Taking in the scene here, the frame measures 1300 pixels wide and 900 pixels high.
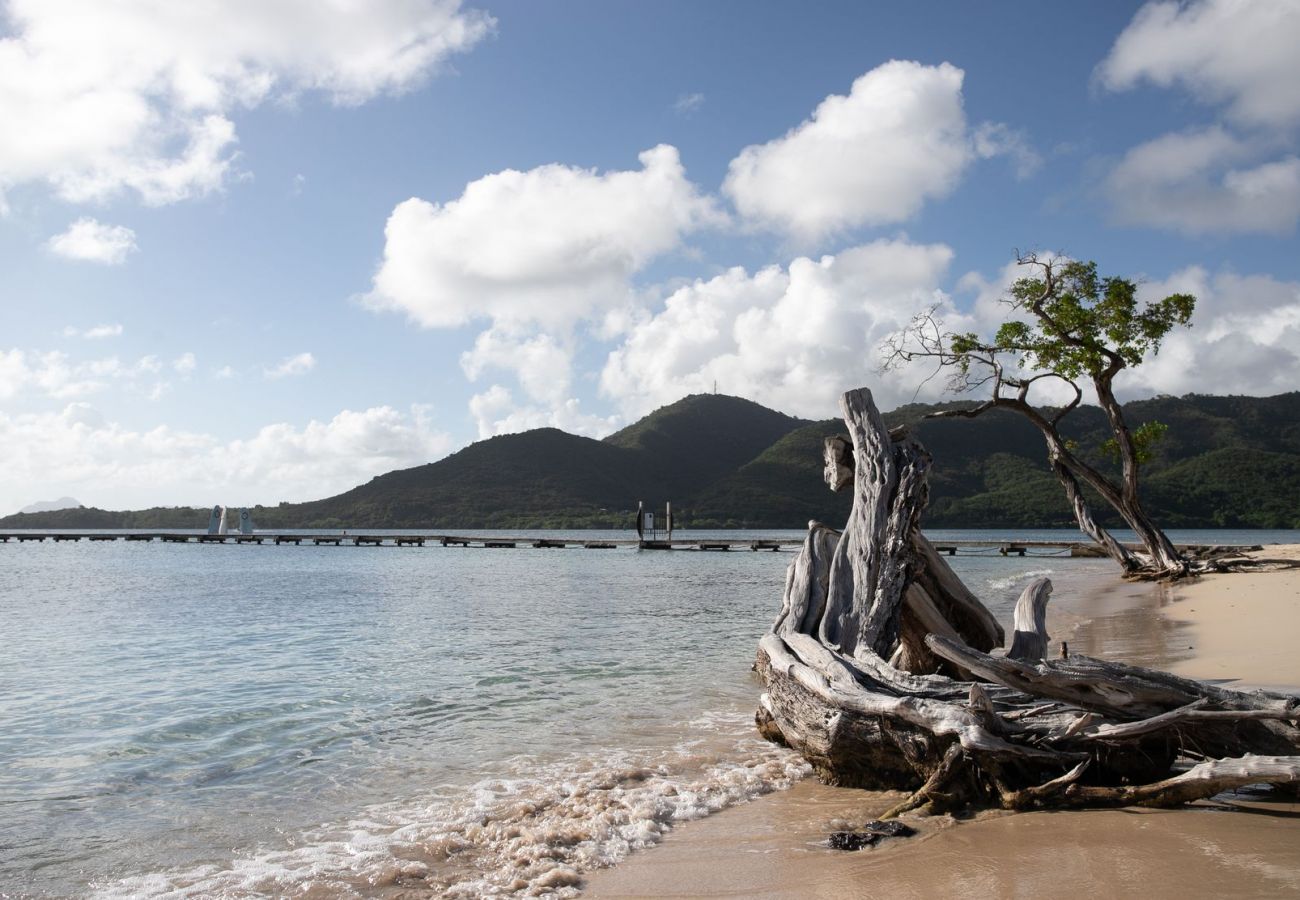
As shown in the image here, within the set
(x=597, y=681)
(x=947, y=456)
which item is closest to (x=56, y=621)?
(x=597, y=681)

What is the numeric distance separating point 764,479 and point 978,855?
390 feet

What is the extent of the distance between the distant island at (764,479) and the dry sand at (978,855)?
8422cm

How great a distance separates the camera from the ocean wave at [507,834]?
4.51m

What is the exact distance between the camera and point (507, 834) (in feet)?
16.9

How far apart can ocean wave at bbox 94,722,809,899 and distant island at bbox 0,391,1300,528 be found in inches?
3288

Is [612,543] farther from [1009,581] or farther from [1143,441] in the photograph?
[1143,441]

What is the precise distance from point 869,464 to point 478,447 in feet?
455

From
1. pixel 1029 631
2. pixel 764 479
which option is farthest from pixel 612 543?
pixel 764 479

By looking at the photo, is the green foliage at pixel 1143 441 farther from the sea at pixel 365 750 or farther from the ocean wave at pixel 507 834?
the ocean wave at pixel 507 834

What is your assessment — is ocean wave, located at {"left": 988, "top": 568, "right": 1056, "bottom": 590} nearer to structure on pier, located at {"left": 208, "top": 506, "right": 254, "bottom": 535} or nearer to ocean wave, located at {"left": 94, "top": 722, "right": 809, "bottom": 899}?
ocean wave, located at {"left": 94, "top": 722, "right": 809, "bottom": 899}

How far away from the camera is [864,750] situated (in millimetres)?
5551

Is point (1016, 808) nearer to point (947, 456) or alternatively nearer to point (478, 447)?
point (947, 456)

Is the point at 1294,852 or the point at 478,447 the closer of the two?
the point at 1294,852

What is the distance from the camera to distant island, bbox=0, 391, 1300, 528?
96.9m
